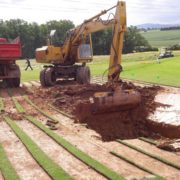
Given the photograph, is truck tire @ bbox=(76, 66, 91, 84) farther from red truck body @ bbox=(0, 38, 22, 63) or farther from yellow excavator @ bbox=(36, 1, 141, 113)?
red truck body @ bbox=(0, 38, 22, 63)

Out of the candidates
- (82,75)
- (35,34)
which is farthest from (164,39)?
(82,75)

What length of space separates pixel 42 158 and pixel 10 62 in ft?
45.8

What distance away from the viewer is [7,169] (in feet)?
23.6

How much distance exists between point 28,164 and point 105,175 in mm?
1636

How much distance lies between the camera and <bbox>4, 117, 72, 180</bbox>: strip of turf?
6840mm

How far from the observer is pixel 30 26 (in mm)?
89500

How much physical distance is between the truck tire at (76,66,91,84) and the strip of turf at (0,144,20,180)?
12.9 m

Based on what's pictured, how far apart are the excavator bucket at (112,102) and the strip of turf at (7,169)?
366cm

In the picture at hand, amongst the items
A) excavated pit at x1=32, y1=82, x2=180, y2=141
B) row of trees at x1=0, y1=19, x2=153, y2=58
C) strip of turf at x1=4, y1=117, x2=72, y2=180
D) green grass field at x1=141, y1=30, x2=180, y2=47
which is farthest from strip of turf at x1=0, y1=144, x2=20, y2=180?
green grass field at x1=141, y1=30, x2=180, y2=47

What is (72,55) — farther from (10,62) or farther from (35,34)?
(35,34)

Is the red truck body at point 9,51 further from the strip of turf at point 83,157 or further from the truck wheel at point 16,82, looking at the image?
the strip of turf at point 83,157

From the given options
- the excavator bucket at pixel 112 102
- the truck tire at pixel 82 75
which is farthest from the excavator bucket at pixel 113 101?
the truck tire at pixel 82 75

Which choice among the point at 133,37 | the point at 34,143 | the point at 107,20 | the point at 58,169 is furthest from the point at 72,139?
the point at 133,37

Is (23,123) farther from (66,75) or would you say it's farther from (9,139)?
(66,75)
